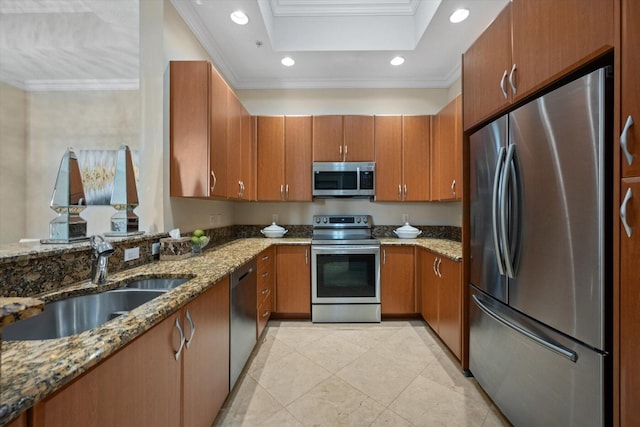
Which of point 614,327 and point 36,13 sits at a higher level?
point 36,13

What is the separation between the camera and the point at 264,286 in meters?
2.64

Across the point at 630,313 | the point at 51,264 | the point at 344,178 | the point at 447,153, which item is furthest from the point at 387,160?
the point at 51,264

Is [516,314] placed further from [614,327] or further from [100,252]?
[100,252]

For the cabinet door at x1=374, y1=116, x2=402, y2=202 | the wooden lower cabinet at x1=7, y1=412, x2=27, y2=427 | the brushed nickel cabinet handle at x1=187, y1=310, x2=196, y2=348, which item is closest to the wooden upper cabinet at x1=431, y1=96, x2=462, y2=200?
the cabinet door at x1=374, y1=116, x2=402, y2=202

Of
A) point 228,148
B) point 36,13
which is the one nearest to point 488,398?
point 228,148

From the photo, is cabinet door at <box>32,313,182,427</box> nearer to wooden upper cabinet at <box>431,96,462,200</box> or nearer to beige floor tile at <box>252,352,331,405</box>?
beige floor tile at <box>252,352,331,405</box>

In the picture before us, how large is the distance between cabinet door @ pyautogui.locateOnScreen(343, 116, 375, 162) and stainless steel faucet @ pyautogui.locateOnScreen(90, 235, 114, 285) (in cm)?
256

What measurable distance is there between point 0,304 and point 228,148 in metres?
2.18

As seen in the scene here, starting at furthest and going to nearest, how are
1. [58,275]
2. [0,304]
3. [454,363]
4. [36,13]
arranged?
[36,13], [454,363], [58,275], [0,304]

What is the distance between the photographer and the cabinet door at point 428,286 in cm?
257

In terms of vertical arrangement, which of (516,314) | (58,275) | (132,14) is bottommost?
(516,314)

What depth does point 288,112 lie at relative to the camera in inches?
140

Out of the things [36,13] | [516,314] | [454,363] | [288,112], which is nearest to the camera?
[516,314]

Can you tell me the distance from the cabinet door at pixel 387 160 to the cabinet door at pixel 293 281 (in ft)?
3.91
